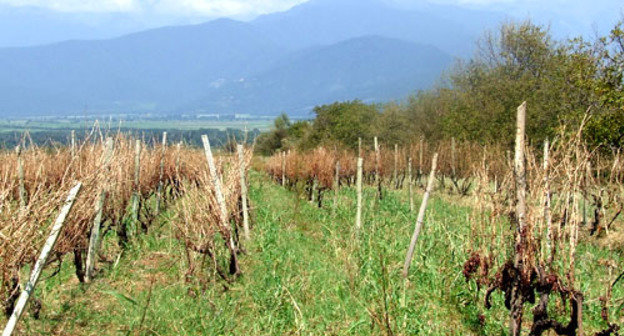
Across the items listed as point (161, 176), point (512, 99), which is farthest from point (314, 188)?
point (512, 99)

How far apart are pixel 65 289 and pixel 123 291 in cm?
76

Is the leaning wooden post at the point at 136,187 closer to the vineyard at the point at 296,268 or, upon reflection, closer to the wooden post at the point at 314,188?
the vineyard at the point at 296,268

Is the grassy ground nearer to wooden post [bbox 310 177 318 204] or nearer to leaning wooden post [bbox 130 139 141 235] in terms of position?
leaning wooden post [bbox 130 139 141 235]

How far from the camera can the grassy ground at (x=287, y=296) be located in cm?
638

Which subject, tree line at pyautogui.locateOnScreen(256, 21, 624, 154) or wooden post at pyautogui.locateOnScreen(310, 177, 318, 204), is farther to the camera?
wooden post at pyautogui.locateOnScreen(310, 177, 318, 204)

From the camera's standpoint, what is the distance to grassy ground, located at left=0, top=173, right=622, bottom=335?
638 cm

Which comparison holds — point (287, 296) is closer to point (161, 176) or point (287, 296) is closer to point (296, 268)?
point (296, 268)

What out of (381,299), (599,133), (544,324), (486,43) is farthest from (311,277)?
(486,43)

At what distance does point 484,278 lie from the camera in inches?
218

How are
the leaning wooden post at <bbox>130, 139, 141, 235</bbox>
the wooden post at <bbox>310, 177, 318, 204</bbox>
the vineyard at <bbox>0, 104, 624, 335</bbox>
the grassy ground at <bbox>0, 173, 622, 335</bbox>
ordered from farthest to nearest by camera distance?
the wooden post at <bbox>310, 177, 318, 204</bbox> → the leaning wooden post at <bbox>130, 139, 141, 235</bbox> → the grassy ground at <bbox>0, 173, 622, 335</bbox> → the vineyard at <bbox>0, 104, 624, 335</bbox>

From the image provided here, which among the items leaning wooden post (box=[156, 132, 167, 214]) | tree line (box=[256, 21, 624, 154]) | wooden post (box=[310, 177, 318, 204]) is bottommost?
wooden post (box=[310, 177, 318, 204])

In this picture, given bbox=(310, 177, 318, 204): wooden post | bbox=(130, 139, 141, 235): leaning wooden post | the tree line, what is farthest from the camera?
bbox=(310, 177, 318, 204): wooden post

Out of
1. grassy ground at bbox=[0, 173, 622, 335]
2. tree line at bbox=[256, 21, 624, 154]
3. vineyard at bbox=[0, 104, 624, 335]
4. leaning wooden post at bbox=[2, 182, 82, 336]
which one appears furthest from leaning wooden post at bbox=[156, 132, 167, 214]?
leaning wooden post at bbox=[2, 182, 82, 336]

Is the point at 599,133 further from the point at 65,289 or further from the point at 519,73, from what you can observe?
the point at 519,73
